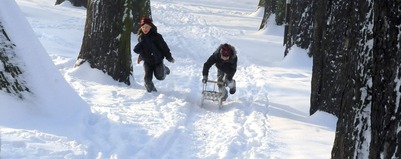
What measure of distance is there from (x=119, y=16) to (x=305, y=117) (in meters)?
3.86

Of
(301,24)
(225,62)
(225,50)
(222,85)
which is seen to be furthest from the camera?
(301,24)

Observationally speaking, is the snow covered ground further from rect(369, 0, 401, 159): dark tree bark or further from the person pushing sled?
rect(369, 0, 401, 159): dark tree bark

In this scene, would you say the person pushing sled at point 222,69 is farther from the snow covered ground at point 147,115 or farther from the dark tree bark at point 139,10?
the dark tree bark at point 139,10

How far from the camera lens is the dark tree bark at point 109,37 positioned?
9.73m

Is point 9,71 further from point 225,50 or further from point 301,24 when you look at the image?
point 301,24

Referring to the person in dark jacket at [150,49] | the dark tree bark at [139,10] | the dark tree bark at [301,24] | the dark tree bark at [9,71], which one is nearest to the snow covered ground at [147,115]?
the dark tree bark at [9,71]

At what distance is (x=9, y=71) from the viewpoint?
599cm

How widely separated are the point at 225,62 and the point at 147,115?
2.37m

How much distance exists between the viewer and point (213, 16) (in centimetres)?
2747

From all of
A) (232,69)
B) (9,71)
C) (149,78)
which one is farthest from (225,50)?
(9,71)

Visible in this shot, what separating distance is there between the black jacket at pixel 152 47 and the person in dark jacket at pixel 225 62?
0.75 meters

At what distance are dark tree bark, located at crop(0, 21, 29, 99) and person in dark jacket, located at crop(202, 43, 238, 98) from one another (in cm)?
405

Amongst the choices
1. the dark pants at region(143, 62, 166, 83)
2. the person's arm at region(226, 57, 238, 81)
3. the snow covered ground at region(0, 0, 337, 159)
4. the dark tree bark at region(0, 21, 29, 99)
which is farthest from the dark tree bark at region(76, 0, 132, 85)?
the dark tree bark at region(0, 21, 29, 99)

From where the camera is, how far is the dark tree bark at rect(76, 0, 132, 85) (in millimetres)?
9734
